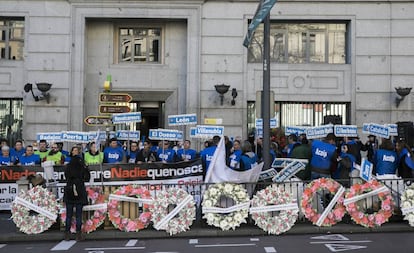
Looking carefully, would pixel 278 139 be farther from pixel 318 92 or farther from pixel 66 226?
pixel 66 226

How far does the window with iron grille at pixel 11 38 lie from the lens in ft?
67.6

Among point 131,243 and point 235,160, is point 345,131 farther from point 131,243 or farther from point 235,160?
point 131,243

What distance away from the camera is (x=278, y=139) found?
18.5 metres

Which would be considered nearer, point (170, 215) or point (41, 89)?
point (170, 215)

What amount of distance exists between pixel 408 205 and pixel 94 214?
6.17 meters

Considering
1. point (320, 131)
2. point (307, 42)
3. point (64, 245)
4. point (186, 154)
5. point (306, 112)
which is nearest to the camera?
point (64, 245)

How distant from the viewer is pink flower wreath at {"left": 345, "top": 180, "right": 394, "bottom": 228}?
34.1 feet

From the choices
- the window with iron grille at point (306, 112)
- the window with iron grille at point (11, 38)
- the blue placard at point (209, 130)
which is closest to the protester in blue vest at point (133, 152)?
the blue placard at point (209, 130)

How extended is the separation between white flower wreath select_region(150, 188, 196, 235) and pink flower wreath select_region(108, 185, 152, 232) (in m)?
0.16

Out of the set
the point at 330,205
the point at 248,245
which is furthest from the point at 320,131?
the point at 248,245

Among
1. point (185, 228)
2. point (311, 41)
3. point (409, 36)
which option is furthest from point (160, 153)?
point (409, 36)

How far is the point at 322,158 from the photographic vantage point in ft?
38.3

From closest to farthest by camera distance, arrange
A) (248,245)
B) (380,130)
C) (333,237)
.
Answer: (248,245)
(333,237)
(380,130)

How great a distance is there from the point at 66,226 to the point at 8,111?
38.9ft
